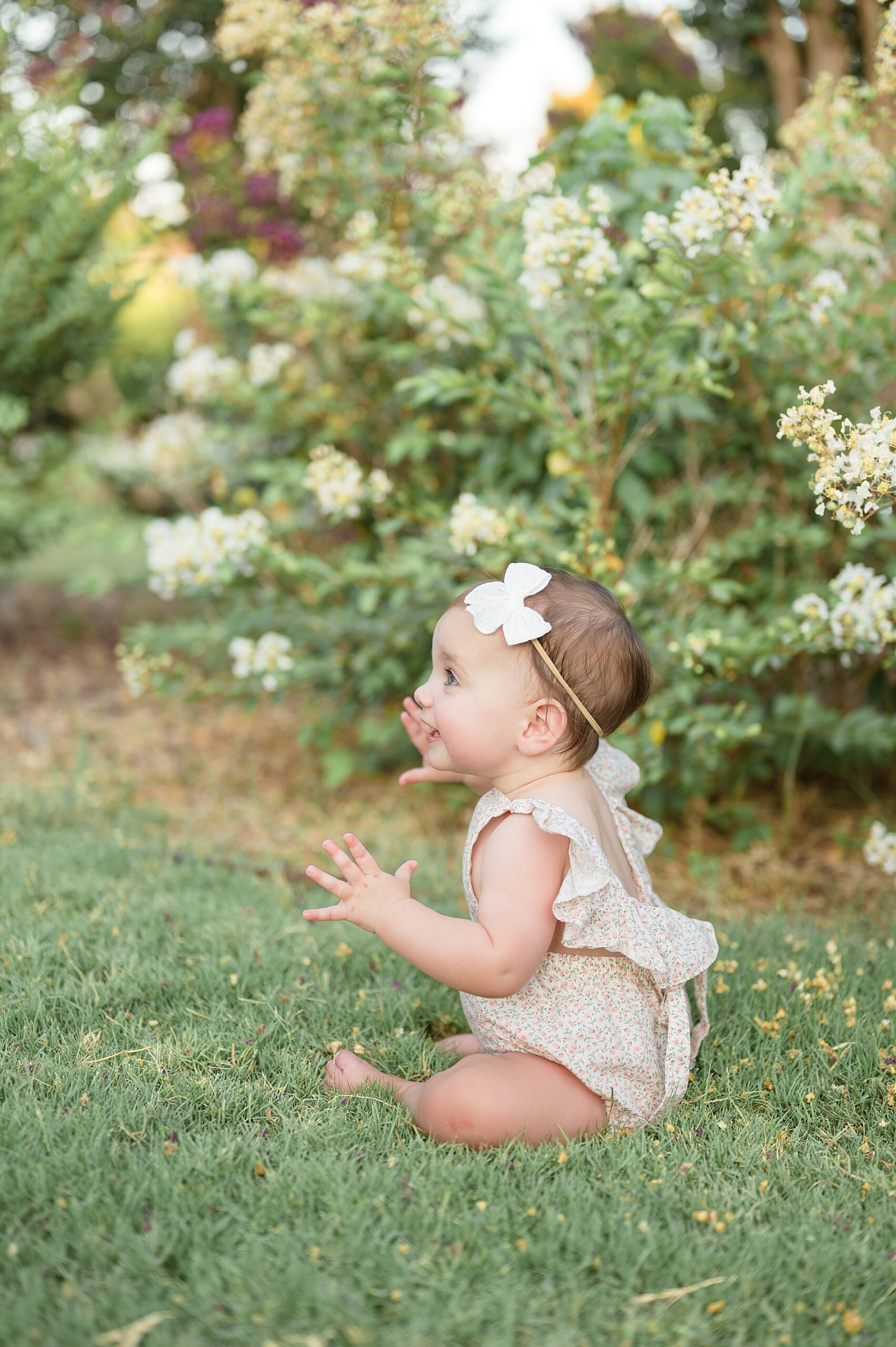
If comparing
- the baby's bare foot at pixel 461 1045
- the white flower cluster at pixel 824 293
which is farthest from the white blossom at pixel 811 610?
the baby's bare foot at pixel 461 1045

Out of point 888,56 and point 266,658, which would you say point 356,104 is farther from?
point 266,658

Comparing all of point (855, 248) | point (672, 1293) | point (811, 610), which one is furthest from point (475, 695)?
point (855, 248)

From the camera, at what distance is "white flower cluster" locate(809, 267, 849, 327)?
2854 millimetres

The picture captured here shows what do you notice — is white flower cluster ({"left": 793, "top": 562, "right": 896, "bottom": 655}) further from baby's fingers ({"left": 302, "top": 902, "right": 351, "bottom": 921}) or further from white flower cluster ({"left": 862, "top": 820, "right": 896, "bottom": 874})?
baby's fingers ({"left": 302, "top": 902, "right": 351, "bottom": 921})

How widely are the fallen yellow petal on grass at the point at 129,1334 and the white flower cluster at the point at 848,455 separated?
1640 mm

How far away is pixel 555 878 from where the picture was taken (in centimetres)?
185

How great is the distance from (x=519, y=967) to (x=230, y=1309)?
0.64 meters

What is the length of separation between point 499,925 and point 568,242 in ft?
5.36

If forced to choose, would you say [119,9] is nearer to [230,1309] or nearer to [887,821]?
[887,821]

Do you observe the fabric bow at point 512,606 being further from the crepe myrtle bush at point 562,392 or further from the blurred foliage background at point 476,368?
the crepe myrtle bush at point 562,392

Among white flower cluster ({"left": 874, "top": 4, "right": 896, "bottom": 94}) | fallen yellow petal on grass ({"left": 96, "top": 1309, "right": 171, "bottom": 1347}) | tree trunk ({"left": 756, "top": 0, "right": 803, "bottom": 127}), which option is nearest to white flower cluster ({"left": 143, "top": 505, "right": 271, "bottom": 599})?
white flower cluster ({"left": 874, "top": 4, "right": 896, "bottom": 94})

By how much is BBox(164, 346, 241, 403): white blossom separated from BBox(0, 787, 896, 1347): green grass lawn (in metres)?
2.10

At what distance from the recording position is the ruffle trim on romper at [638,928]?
6.01 ft

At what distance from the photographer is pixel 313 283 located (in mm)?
3949
